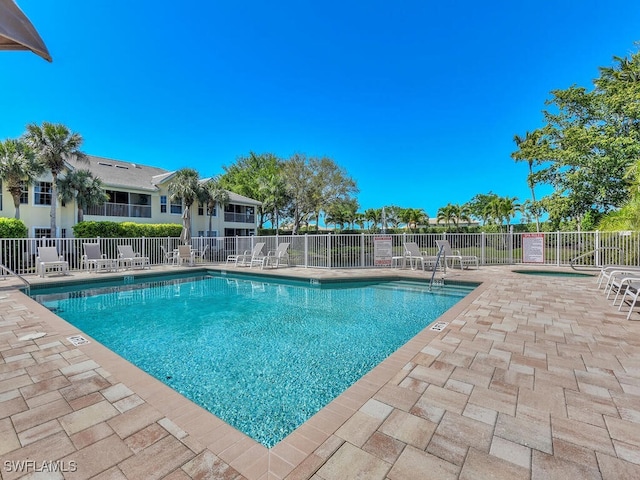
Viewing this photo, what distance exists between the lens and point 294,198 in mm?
27844

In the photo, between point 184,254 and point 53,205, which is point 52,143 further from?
point 184,254

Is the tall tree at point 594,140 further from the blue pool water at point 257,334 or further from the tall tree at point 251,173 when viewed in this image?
the tall tree at point 251,173

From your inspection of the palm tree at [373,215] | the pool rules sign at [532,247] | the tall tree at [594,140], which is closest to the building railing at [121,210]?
the pool rules sign at [532,247]

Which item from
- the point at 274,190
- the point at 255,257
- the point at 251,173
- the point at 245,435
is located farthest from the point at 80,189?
the point at 245,435

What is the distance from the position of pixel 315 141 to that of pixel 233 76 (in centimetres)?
1259

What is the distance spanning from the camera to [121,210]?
19.9m

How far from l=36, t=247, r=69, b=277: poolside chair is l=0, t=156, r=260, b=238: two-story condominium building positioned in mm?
7789

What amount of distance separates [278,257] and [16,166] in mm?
12409

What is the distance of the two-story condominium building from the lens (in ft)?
55.0

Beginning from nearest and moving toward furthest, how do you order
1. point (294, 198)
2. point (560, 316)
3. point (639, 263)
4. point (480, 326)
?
point (480, 326) → point (560, 316) → point (639, 263) → point (294, 198)

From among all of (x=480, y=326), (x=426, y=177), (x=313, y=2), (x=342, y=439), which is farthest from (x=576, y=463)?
(x=426, y=177)

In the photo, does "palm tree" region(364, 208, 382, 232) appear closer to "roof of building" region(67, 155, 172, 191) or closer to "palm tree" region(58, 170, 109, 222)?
"roof of building" region(67, 155, 172, 191)

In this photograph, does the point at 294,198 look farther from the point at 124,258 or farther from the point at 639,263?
the point at 639,263

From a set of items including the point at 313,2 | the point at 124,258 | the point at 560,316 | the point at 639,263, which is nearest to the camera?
the point at 560,316
